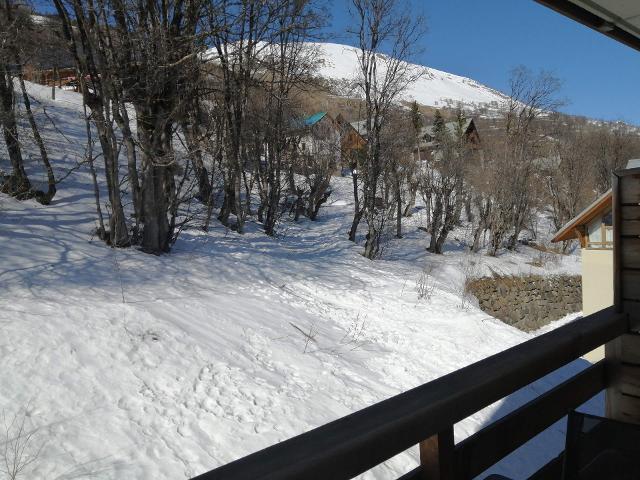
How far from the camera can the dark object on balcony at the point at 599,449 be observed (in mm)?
1743

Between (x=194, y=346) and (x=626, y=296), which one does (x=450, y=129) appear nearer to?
(x=194, y=346)

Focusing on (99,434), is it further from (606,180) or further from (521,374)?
(606,180)

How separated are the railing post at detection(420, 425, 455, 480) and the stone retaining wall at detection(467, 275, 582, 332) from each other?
1575 centimetres

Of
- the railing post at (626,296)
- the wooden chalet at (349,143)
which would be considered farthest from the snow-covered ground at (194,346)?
the wooden chalet at (349,143)

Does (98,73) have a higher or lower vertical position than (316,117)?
lower

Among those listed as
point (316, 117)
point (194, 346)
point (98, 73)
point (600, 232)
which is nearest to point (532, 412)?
point (194, 346)

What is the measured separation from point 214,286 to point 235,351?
2467mm

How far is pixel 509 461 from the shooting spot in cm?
552

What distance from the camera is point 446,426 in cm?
125

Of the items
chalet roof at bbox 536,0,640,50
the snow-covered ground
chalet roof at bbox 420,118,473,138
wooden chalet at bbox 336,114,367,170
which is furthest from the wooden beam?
chalet roof at bbox 420,118,473,138

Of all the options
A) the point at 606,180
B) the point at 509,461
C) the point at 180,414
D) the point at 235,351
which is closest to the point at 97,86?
the point at 235,351

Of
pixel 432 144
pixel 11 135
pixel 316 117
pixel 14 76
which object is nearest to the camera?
pixel 11 135

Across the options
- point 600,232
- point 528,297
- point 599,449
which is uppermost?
point 599,449

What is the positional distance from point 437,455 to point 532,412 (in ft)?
1.98
